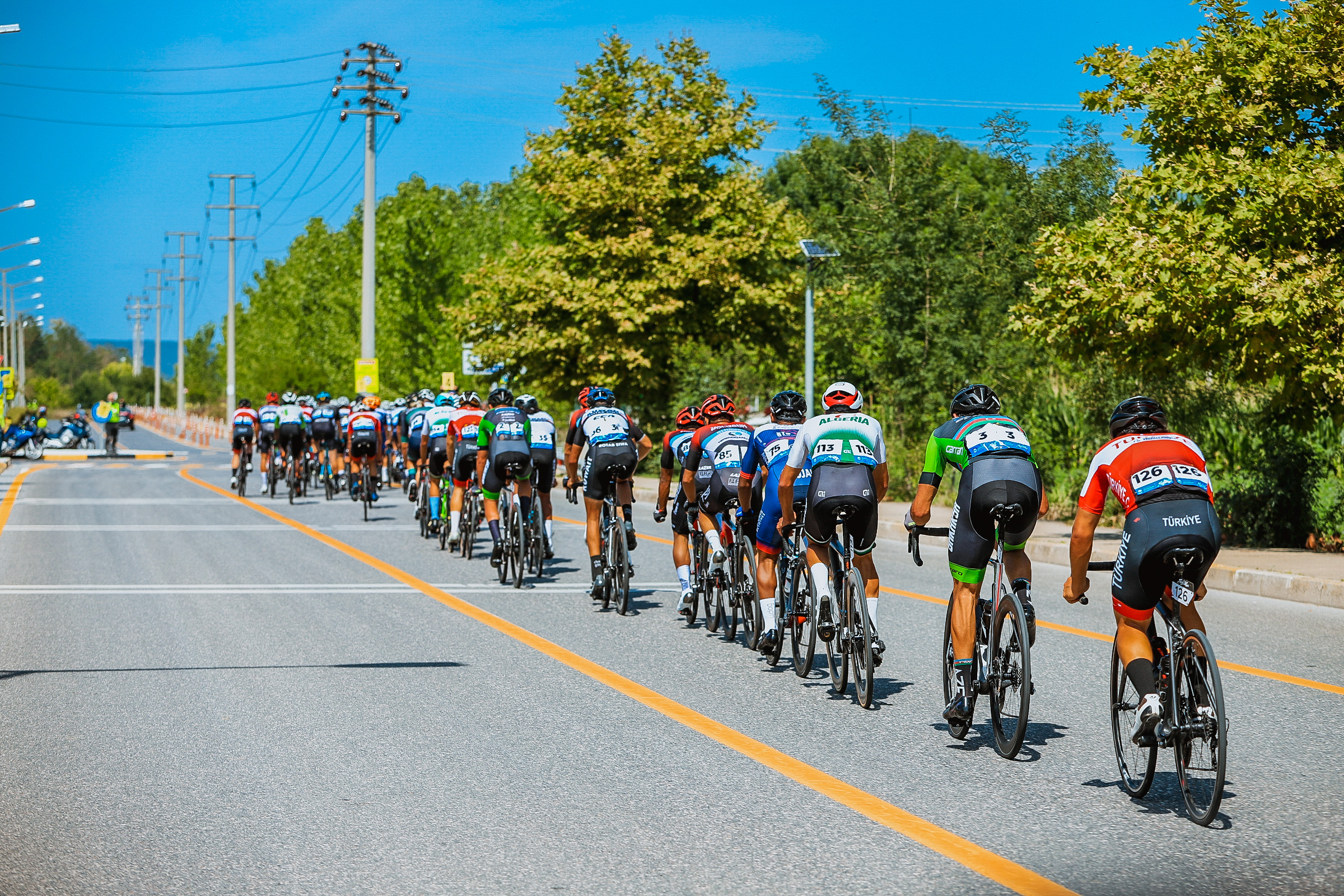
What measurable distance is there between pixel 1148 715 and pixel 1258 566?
9.57 metres

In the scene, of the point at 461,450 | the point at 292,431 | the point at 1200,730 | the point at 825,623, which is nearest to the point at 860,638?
the point at 825,623

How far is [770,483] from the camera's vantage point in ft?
30.6

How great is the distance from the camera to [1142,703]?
5.70 metres

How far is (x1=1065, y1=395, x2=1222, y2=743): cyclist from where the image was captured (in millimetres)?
5613

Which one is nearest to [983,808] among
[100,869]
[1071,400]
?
[100,869]

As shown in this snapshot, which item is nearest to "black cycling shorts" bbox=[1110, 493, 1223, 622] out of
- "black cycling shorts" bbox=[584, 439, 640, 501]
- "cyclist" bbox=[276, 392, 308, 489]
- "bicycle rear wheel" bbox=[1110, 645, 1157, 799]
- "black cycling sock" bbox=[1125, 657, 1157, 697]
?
"black cycling sock" bbox=[1125, 657, 1157, 697]

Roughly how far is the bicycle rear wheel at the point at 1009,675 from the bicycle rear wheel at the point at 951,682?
141mm

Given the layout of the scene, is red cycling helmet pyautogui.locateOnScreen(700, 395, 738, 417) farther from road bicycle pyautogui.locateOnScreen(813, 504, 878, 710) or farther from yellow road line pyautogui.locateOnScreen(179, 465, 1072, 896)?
road bicycle pyautogui.locateOnScreen(813, 504, 878, 710)

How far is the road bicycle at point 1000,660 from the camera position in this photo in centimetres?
650

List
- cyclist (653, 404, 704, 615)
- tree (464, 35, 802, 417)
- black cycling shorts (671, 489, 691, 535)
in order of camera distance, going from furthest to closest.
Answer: tree (464, 35, 802, 417) → black cycling shorts (671, 489, 691, 535) → cyclist (653, 404, 704, 615)

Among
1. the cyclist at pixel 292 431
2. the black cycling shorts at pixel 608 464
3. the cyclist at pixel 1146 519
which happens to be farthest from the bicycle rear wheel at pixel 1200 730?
the cyclist at pixel 292 431

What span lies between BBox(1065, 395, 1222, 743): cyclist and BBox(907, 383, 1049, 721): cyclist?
780 mm

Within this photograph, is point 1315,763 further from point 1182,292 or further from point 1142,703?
point 1182,292

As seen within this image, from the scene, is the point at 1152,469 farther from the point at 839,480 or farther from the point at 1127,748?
the point at 839,480
